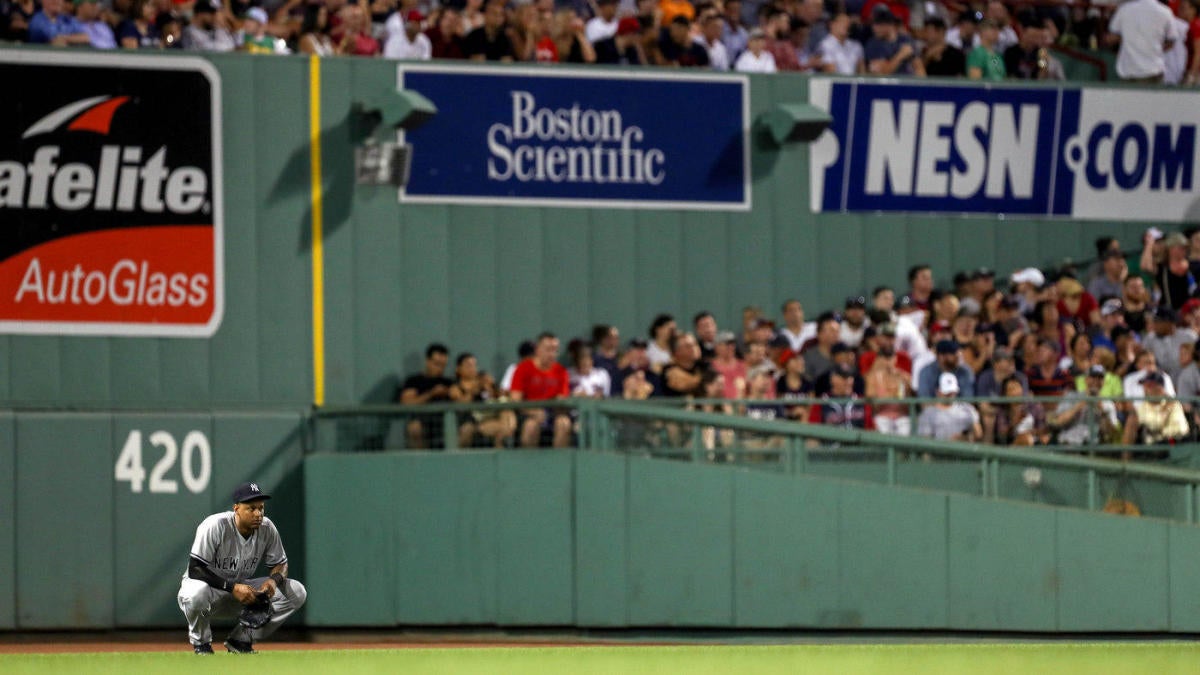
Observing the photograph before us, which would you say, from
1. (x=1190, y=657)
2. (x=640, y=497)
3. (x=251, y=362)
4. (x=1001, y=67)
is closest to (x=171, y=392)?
(x=251, y=362)

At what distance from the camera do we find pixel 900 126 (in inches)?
910

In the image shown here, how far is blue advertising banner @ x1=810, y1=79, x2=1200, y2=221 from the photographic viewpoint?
22969mm

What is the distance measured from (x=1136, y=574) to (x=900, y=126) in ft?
23.0

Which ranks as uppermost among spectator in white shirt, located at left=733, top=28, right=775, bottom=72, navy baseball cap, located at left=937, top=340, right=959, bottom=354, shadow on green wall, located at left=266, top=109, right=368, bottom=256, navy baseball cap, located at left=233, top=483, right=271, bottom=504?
spectator in white shirt, located at left=733, top=28, right=775, bottom=72

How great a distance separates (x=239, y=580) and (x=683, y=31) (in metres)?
10.8

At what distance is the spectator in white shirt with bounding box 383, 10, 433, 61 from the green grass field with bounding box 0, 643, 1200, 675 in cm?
1175

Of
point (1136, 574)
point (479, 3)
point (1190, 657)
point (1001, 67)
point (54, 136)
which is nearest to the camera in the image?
point (1190, 657)

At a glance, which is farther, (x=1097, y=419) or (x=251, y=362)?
(x=251, y=362)

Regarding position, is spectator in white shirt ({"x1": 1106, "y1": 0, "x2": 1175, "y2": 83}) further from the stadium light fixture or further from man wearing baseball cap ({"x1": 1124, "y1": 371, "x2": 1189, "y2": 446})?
man wearing baseball cap ({"x1": 1124, "y1": 371, "x2": 1189, "y2": 446})

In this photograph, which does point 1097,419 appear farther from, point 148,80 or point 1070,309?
point 148,80

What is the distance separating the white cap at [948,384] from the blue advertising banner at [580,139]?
13.1ft

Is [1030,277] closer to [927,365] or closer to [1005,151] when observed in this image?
[1005,151]

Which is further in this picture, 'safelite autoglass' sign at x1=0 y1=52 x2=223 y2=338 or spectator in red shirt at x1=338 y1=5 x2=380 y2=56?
spectator in red shirt at x1=338 y1=5 x2=380 y2=56

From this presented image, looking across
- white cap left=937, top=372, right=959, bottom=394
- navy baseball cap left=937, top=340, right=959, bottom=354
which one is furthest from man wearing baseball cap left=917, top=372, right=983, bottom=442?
navy baseball cap left=937, top=340, right=959, bottom=354
